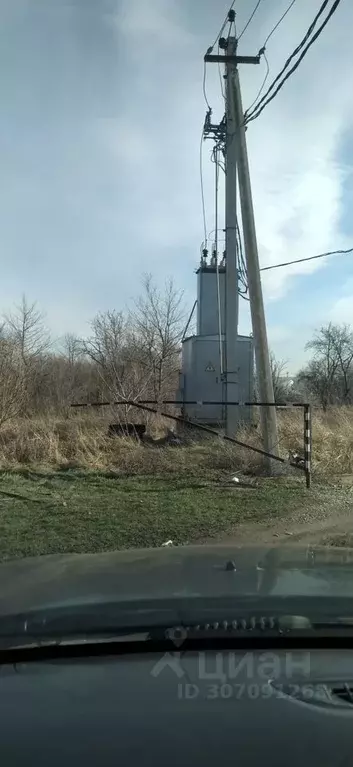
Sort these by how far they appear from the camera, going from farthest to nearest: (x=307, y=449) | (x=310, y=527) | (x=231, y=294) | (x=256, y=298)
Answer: (x=231, y=294), (x=256, y=298), (x=307, y=449), (x=310, y=527)

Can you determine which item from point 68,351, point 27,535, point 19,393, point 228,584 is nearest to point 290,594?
point 228,584

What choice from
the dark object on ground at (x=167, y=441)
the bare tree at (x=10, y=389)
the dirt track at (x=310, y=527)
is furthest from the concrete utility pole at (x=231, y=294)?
the dirt track at (x=310, y=527)

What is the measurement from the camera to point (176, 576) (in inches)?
139

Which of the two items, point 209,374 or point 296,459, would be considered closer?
point 296,459

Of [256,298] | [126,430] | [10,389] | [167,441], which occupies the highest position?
[256,298]

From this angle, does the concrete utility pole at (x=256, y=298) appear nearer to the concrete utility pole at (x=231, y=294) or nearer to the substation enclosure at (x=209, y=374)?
the concrete utility pole at (x=231, y=294)

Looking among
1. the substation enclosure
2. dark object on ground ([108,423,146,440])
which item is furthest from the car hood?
the substation enclosure

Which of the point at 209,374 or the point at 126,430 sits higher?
the point at 209,374

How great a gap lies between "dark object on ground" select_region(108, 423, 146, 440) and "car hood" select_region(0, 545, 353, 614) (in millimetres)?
10914

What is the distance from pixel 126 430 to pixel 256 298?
4.77 m

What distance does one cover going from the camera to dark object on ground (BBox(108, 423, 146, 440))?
15.5 m

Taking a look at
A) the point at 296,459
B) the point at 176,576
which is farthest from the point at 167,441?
the point at 176,576

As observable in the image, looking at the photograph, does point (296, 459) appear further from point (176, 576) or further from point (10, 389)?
point (176, 576)

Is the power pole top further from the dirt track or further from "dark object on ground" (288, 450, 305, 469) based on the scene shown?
the dirt track
